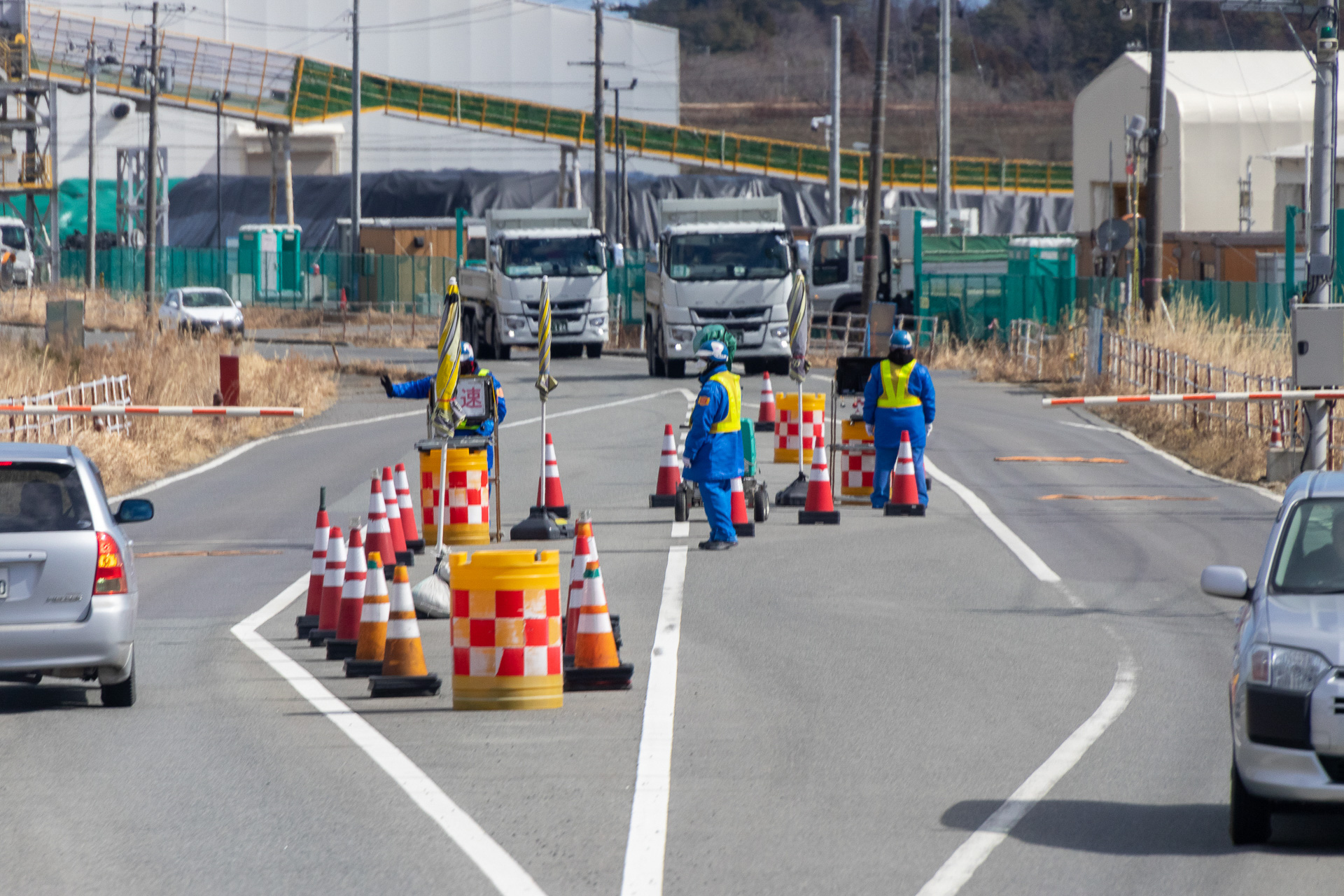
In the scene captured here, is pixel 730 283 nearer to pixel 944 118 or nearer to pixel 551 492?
pixel 944 118

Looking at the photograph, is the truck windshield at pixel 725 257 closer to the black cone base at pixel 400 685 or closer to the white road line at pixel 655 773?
the white road line at pixel 655 773

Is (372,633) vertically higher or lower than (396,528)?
lower

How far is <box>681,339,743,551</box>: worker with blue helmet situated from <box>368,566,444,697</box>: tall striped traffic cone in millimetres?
5381

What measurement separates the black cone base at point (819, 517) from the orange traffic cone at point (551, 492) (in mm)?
2190

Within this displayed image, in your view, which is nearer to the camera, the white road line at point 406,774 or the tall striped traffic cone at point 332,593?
the white road line at point 406,774

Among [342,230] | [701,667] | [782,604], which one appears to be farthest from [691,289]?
[342,230]

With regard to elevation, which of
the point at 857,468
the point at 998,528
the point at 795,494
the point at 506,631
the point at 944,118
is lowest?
the point at 998,528

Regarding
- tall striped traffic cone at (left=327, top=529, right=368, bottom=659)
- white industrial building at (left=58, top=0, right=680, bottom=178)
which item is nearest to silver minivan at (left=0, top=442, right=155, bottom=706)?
tall striped traffic cone at (left=327, top=529, right=368, bottom=659)

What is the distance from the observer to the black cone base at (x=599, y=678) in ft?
32.3

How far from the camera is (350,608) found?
10805 mm

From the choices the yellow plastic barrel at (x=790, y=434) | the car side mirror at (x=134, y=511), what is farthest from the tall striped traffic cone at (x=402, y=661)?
the yellow plastic barrel at (x=790, y=434)

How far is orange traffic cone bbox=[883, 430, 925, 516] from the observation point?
57.9 ft

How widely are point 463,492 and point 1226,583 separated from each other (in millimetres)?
9596

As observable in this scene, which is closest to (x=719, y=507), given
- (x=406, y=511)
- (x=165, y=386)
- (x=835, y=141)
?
(x=406, y=511)
